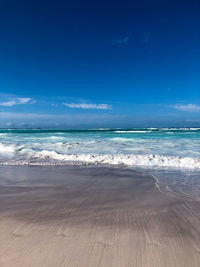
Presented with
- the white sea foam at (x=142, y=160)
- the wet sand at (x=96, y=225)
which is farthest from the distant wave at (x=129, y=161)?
the wet sand at (x=96, y=225)

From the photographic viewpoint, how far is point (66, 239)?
2.34 meters

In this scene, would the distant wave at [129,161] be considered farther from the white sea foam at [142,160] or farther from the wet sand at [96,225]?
the wet sand at [96,225]

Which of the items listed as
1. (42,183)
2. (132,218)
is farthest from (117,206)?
(42,183)

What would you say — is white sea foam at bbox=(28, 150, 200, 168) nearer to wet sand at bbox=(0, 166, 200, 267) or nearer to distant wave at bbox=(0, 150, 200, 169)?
distant wave at bbox=(0, 150, 200, 169)

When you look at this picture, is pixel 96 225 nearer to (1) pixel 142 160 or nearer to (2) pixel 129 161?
(2) pixel 129 161

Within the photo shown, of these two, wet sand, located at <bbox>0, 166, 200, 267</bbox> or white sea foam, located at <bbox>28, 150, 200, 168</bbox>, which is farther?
white sea foam, located at <bbox>28, 150, 200, 168</bbox>

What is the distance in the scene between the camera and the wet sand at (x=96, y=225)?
6.63 feet

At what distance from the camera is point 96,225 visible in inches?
108

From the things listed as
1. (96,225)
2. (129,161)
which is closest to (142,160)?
(129,161)

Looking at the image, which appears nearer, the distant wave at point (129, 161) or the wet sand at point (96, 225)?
the wet sand at point (96, 225)

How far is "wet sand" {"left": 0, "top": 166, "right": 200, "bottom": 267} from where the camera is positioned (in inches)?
79.6

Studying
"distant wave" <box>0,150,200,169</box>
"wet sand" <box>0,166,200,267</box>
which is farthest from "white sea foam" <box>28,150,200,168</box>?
"wet sand" <box>0,166,200,267</box>

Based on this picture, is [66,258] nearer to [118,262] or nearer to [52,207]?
[118,262]

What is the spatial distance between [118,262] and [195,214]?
184cm
